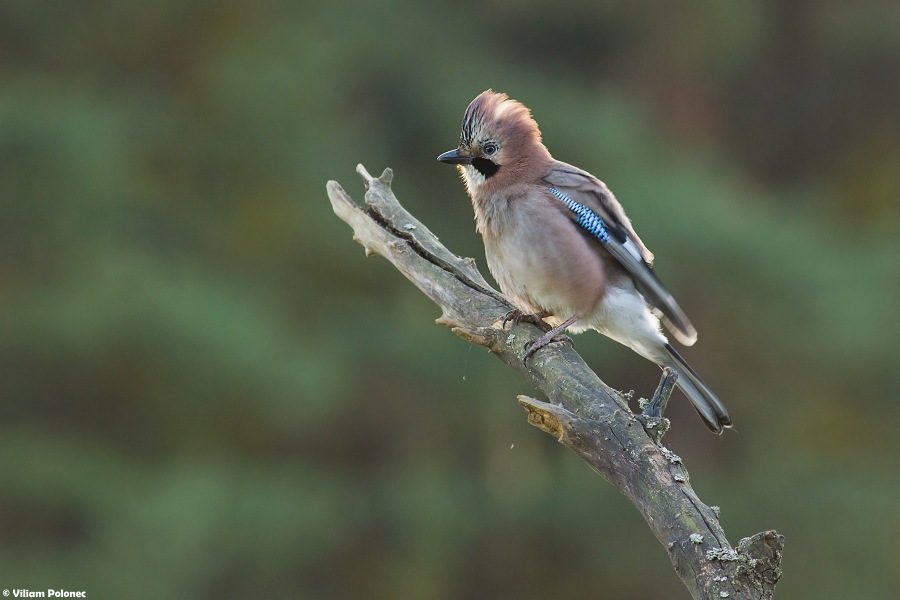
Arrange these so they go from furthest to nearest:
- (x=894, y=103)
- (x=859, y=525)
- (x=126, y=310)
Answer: (x=894, y=103)
(x=859, y=525)
(x=126, y=310)

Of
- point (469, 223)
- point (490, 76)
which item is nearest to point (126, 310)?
point (469, 223)

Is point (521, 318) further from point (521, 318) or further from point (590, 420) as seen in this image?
point (590, 420)

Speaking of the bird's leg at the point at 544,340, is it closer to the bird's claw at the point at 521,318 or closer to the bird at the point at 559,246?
the bird's claw at the point at 521,318

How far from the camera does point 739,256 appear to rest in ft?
36.1

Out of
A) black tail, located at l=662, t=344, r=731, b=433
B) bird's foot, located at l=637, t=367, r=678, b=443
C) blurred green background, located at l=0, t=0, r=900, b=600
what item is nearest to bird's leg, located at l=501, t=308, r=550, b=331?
black tail, located at l=662, t=344, r=731, b=433

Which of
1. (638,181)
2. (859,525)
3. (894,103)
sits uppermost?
(894,103)

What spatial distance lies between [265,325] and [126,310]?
4.34 ft

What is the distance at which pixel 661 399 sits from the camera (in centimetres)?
483

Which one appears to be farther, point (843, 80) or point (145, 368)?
point (843, 80)

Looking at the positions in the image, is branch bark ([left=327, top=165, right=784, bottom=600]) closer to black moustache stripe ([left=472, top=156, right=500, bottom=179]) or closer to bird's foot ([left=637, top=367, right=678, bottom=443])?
bird's foot ([left=637, top=367, right=678, bottom=443])

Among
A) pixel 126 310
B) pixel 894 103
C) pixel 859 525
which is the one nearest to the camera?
pixel 126 310

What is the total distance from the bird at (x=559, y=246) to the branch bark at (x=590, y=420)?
0.34 meters

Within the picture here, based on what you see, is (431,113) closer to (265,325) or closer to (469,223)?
(469,223)

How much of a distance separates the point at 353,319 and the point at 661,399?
7277mm
